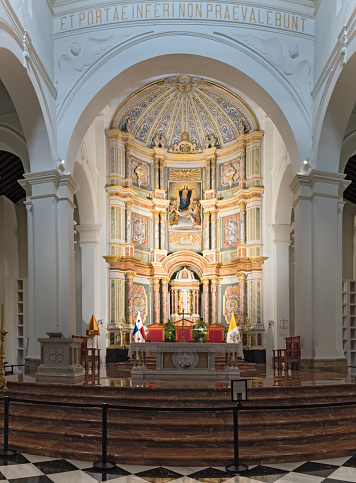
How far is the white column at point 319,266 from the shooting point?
39.3 feet

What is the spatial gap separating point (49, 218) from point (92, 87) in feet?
10.5

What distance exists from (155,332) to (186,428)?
1208 cm

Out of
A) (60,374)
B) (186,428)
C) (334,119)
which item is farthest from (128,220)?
(186,428)

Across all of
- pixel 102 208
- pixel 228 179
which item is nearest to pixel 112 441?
pixel 102 208

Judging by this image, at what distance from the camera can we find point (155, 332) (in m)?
19.4

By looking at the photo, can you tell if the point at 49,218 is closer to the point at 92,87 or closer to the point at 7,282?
the point at 92,87

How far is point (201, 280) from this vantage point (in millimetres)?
20938

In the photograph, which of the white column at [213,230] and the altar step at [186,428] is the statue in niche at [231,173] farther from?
the altar step at [186,428]

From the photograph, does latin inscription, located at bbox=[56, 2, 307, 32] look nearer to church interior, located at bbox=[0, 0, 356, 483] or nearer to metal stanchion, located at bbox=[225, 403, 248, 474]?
church interior, located at bbox=[0, 0, 356, 483]

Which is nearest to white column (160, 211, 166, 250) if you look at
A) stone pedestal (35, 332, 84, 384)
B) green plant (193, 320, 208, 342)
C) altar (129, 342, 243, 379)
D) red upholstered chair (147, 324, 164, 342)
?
red upholstered chair (147, 324, 164, 342)

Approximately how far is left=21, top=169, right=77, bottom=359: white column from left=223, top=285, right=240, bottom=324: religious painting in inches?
350

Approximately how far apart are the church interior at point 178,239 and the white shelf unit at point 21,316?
7 cm

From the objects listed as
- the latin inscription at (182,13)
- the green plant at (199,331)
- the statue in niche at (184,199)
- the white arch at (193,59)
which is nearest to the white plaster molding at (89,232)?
the statue in niche at (184,199)

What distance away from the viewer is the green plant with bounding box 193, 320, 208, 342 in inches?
731
